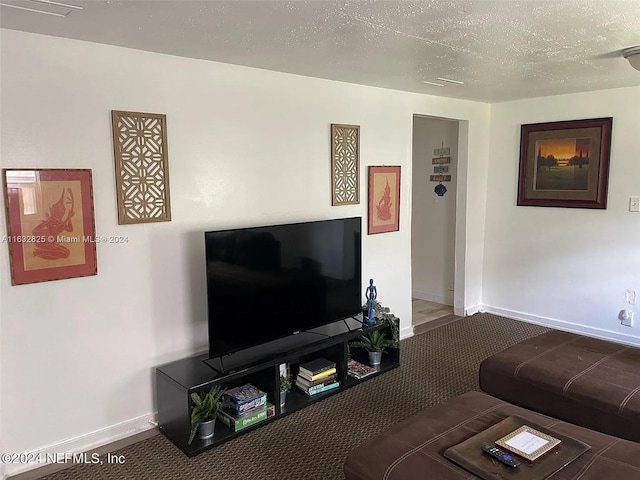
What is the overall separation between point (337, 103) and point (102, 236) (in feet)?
6.47

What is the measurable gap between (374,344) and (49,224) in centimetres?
239

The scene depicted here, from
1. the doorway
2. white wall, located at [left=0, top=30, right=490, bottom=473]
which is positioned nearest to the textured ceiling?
white wall, located at [left=0, top=30, right=490, bottom=473]

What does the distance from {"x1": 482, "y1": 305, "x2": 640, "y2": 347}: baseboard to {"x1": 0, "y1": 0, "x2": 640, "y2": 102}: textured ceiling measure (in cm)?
233

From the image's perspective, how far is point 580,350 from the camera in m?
3.00

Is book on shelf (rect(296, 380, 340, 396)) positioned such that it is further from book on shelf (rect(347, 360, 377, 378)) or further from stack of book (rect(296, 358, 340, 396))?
book on shelf (rect(347, 360, 377, 378))

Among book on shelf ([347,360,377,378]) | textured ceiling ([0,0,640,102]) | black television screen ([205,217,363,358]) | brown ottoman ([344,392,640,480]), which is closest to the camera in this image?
brown ottoman ([344,392,640,480])

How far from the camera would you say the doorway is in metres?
5.29

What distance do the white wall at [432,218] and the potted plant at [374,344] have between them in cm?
197

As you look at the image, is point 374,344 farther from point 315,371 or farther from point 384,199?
point 384,199

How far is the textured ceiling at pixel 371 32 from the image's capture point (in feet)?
6.73

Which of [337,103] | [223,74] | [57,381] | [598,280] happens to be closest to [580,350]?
[598,280]

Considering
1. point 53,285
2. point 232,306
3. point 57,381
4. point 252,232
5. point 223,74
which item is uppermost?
point 223,74

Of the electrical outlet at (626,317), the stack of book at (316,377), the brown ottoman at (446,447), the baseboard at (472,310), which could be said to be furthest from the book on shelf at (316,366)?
the electrical outlet at (626,317)

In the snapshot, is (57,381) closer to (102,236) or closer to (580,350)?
(102,236)
